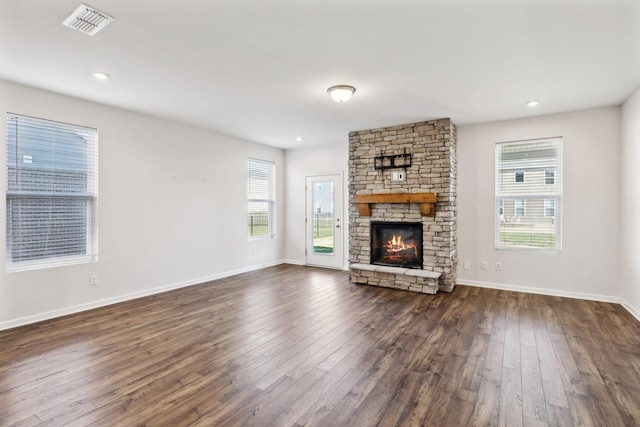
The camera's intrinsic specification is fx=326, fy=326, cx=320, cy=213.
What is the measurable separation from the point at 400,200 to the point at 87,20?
169 inches

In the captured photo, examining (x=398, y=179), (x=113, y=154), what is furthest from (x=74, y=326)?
(x=398, y=179)

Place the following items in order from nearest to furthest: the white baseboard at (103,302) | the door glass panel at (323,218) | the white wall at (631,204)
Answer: the white baseboard at (103,302), the white wall at (631,204), the door glass panel at (323,218)

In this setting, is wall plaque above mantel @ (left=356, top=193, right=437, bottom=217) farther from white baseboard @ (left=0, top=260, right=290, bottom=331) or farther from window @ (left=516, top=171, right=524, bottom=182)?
white baseboard @ (left=0, top=260, right=290, bottom=331)

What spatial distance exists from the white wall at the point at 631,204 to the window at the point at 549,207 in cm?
75

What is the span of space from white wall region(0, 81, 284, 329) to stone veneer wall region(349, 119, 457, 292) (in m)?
2.28

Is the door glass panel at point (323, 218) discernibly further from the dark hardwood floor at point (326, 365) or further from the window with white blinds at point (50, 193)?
the window with white blinds at point (50, 193)

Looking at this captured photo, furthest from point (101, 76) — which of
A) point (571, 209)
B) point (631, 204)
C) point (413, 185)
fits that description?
point (631, 204)

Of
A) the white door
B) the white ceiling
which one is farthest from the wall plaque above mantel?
the white ceiling

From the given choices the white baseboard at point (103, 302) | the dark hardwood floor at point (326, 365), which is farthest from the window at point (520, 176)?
the white baseboard at point (103, 302)

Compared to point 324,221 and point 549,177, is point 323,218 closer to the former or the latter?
point 324,221

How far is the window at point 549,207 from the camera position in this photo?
4801 mm

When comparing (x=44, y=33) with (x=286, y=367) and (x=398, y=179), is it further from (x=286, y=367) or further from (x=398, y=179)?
(x=398, y=179)

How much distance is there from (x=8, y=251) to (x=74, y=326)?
1.11m

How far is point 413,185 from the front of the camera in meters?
5.24
